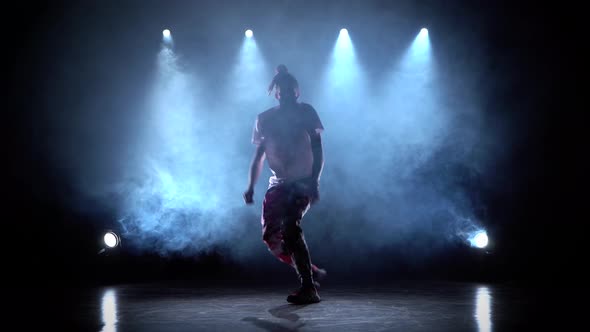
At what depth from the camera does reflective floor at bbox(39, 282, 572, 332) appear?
2.51 m

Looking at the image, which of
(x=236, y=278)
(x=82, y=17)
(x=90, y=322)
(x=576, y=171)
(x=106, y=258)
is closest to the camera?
(x=90, y=322)

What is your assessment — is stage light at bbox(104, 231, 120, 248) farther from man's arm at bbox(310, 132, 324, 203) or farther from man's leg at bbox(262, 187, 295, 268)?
man's arm at bbox(310, 132, 324, 203)

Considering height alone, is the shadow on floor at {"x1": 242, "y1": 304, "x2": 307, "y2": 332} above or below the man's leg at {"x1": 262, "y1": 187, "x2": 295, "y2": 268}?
below

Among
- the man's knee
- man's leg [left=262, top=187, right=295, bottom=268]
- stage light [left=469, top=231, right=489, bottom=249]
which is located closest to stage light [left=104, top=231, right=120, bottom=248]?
man's leg [left=262, top=187, right=295, bottom=268]

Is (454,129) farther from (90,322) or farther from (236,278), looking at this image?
(90,322)

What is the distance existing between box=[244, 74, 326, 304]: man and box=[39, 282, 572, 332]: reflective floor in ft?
1.15

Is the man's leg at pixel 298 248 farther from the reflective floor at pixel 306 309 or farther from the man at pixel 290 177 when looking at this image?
the reflective floor at pixel 306 309

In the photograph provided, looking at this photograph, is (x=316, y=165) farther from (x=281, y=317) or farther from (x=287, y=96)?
(x=281, y=317)

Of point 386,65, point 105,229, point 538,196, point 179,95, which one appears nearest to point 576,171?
point 538,196

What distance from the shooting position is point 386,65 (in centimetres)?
712

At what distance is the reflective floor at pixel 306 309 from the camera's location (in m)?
2.51

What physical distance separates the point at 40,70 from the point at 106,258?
2995mm

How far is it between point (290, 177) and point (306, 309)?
1.04m

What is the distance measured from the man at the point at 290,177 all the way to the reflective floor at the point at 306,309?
35 cm
